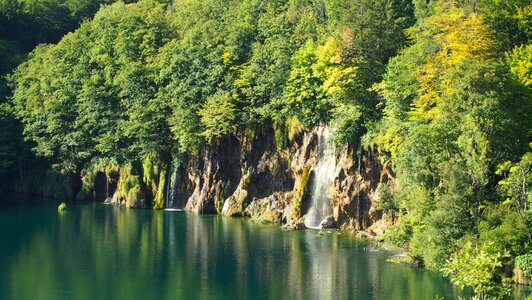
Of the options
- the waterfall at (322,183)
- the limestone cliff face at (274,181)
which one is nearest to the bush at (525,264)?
the limestone cliff face at (274,181)

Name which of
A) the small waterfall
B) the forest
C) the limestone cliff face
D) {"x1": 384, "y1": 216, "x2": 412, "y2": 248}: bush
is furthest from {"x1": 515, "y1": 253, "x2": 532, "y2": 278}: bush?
the small waterfall

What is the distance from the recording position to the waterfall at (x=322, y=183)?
62.4m

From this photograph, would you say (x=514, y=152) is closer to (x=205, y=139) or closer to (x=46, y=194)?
(x=205, y=139)

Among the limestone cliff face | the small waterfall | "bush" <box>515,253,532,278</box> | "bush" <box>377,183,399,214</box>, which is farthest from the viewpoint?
the small waterfall

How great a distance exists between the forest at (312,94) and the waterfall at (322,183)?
2.36m

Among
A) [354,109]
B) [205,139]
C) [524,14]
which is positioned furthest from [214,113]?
[524,14]

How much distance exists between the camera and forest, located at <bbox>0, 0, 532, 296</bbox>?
1711 inches

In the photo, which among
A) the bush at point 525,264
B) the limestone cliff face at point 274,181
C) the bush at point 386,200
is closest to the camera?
the bush at point 525,264

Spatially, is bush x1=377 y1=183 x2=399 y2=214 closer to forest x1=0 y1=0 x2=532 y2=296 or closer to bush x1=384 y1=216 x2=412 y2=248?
forest x1=0 y1=0 x2=532 y2=296

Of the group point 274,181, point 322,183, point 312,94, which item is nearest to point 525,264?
point 322,183

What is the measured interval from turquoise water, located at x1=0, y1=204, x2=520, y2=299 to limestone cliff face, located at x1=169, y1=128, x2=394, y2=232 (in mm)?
2597

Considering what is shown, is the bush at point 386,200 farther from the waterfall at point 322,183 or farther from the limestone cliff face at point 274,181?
the waterfall at point 322,183

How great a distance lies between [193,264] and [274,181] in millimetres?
22426

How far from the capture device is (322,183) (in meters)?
63.3
